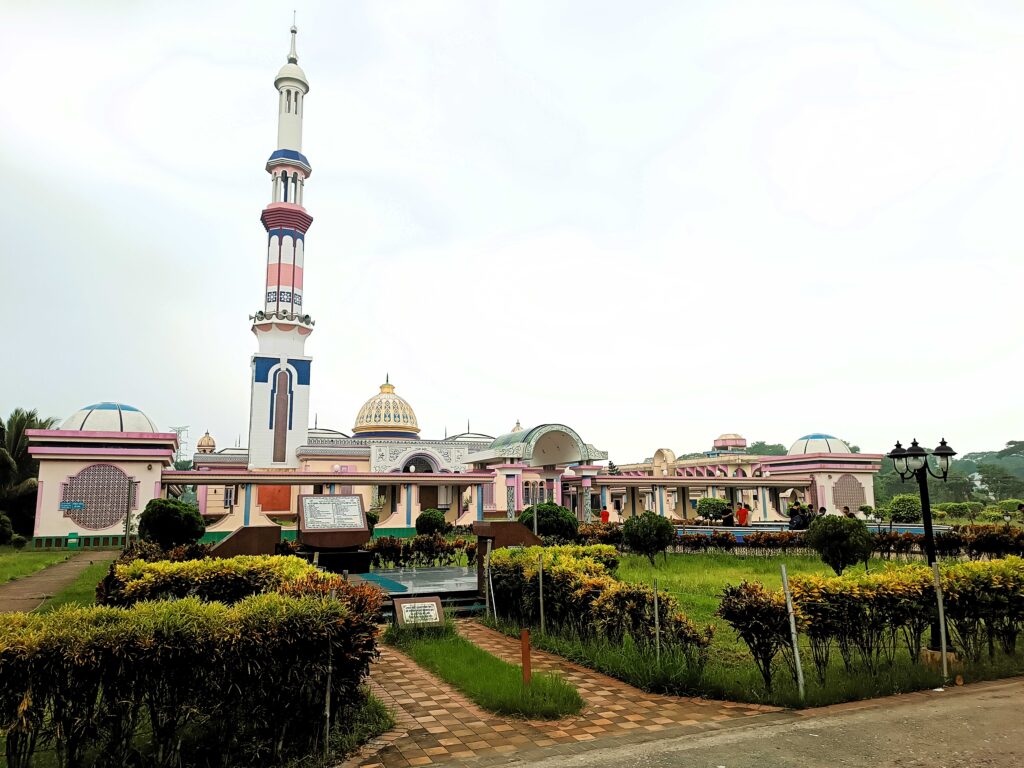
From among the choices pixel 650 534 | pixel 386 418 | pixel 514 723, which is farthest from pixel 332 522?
pixel 386 418

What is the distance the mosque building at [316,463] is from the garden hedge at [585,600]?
22270mm

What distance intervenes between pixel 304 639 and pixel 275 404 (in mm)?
37516

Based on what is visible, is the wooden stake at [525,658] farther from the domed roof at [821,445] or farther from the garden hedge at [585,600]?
the domed roof at [821,445]

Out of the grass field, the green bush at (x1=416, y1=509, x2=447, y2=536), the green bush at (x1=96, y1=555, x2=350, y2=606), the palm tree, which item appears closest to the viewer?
the grass field

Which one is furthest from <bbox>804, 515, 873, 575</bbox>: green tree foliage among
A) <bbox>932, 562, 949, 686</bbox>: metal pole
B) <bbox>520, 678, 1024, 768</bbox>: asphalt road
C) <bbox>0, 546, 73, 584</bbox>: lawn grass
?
<bbox>0, 546, 73, 584</bbox>: lawn grass

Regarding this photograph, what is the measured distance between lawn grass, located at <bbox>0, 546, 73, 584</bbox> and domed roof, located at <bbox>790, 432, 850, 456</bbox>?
121 feet

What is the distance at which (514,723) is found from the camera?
5867mm

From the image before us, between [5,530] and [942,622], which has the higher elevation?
[5,530]

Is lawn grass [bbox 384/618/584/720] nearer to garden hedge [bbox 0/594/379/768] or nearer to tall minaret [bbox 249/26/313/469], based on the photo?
garden hedge [bbox 0/594/379/768]

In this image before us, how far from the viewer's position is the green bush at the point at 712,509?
1512 inches

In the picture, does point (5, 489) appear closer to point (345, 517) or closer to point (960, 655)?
point (345, 517)

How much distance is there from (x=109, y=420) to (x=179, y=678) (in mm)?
26758

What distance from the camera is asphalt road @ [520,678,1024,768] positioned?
4.84 metres

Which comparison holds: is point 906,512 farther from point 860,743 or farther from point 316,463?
point 316,463
